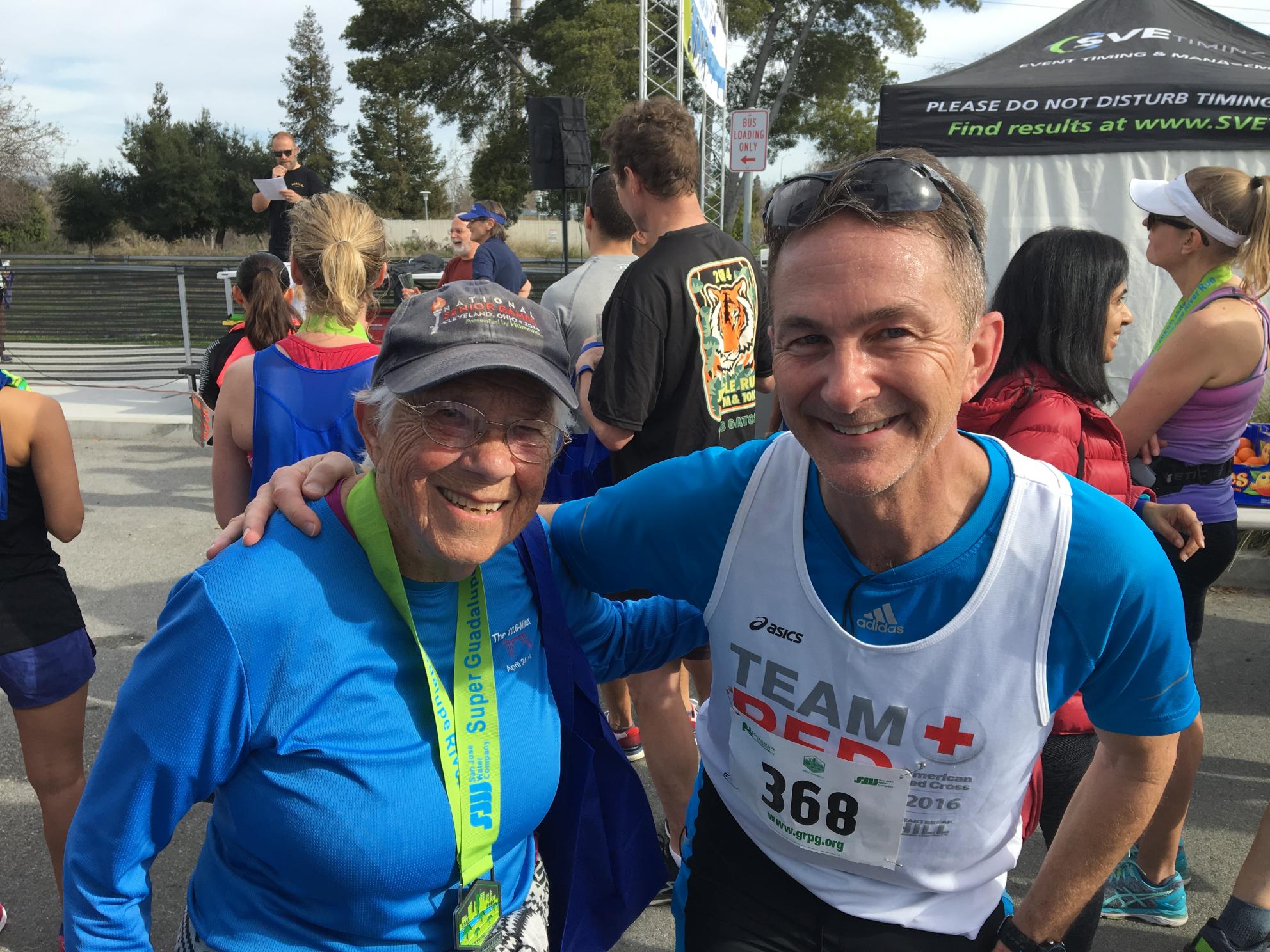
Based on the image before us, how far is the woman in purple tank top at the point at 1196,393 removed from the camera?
295 cm

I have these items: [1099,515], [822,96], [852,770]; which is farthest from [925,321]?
[822,96]

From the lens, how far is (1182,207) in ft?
10.5

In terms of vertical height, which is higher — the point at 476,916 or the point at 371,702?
the point at 371,702

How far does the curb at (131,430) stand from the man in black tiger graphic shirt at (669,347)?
764cm

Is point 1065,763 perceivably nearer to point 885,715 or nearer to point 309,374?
point 885,715

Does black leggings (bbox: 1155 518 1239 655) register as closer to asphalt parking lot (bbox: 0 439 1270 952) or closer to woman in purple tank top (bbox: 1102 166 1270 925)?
woman in purple tank top (bbox: 1102 166 1270 925)

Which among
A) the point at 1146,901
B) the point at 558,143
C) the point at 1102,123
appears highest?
the point at 558,143

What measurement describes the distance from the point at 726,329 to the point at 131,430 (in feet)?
27.3

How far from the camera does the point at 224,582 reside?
55.1 inches

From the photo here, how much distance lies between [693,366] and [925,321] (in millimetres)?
1951

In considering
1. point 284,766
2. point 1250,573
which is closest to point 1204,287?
point 284,766

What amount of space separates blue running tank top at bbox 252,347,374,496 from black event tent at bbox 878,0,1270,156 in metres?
5.57

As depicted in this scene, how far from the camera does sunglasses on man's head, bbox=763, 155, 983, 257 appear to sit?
54.4 inches

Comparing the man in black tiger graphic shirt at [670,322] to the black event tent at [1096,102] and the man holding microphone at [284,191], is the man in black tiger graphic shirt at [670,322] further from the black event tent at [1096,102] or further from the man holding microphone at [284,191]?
the man holding microphone at [284,191]
